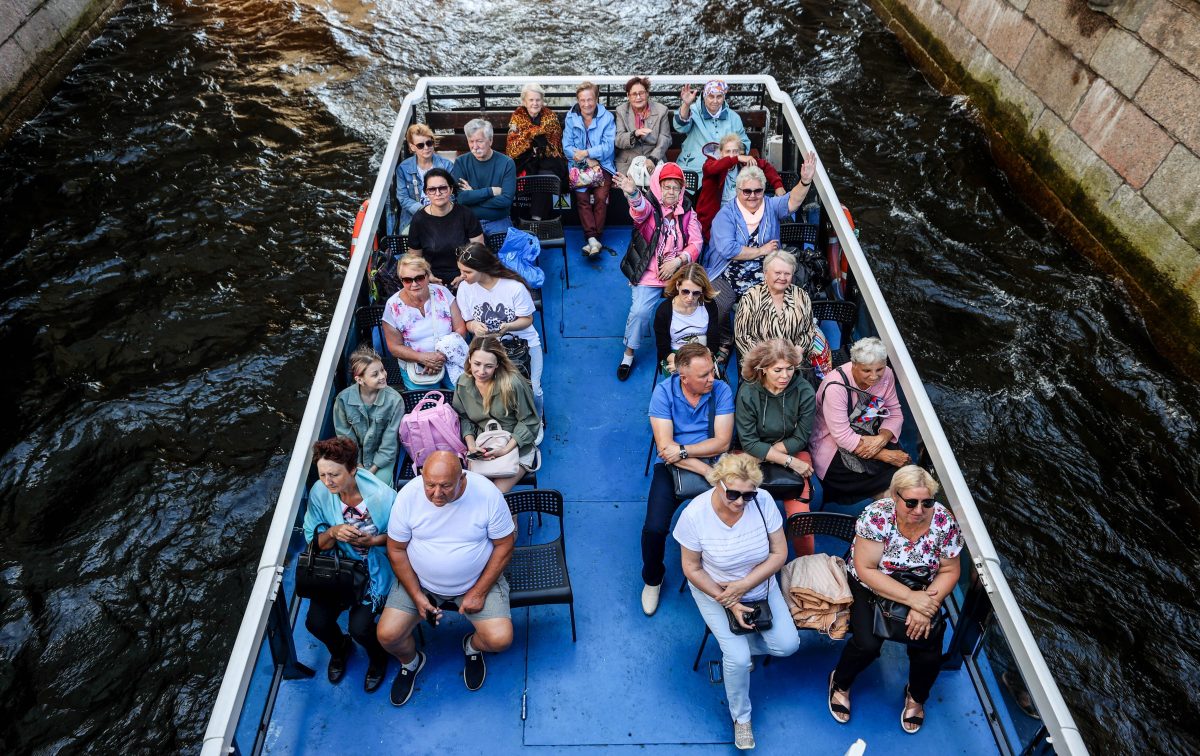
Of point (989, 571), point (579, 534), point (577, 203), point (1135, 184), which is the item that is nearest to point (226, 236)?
point (577, 203)

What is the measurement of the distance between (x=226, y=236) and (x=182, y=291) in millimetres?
1301

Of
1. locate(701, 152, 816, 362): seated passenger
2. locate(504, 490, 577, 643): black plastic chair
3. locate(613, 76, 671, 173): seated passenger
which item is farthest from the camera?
locate(613, 76, 671, 173): seated passenger

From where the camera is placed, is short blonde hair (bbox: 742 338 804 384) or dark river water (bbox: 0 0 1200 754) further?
dark river water (bbox: 0 0 1200 754)

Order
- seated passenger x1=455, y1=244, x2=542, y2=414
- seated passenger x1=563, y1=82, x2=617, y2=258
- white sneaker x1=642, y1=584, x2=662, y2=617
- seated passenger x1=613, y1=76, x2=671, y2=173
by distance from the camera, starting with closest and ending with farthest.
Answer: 1. white sneaker x1=642, y1=584, x2=662, y2=617
2. seated passenger x1=455, y1=244, x2=542, y2=414
3. seated passenger x1=563, y1=82, x2=617, y2=258
4. seated passenger x1=613, y1=76, x2=671, y2=173

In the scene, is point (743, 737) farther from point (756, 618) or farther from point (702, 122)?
point (702, 122)

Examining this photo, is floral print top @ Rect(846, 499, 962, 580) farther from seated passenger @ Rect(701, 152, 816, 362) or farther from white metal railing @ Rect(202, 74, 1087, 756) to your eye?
seated passenger @ Rect(701, 152, 816, 362)

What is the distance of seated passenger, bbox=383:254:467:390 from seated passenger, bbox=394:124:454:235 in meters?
1.57

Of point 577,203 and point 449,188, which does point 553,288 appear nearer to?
point 577,203

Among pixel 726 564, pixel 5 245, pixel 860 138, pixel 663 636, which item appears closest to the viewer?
pixel 726 564

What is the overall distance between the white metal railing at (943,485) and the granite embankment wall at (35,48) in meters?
10.3

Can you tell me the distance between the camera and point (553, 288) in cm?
798

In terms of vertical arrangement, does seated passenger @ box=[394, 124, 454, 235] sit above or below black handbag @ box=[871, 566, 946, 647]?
below

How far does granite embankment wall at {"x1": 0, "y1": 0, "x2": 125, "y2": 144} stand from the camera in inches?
534

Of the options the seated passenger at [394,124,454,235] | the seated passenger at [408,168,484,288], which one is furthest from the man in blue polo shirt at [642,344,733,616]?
the seated passenger at [394,124,454,235]
